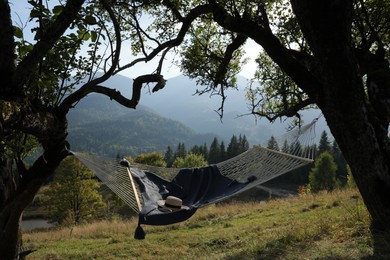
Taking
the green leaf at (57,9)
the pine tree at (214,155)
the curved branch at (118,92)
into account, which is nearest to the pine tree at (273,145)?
the curved branch at (118,92)

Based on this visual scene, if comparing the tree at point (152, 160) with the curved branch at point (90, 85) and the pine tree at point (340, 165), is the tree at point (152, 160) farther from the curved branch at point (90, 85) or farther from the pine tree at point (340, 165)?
the curved branch at point (90, 85)

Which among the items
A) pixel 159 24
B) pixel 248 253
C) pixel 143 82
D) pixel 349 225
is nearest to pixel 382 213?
pixel 349 225

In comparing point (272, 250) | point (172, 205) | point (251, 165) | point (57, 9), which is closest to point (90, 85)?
point (57, 9)

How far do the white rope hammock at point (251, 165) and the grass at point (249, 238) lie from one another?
0.71 metres

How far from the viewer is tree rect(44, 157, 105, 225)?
1856 cm

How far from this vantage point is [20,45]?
2314mm

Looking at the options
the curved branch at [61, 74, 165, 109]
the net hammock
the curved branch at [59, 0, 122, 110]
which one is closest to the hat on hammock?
the net hammock

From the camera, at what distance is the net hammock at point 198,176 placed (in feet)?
13.2

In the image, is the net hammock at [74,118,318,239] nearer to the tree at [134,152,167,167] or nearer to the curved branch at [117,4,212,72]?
the curved branch at [117,4,212,72]

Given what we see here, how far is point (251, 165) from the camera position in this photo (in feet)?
16.0

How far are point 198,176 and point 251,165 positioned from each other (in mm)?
750

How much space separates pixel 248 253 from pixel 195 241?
68.0 inches

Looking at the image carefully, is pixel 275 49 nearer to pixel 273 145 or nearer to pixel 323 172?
pixel 273 145

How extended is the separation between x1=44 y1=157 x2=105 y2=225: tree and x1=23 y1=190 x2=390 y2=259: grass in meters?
11.1
